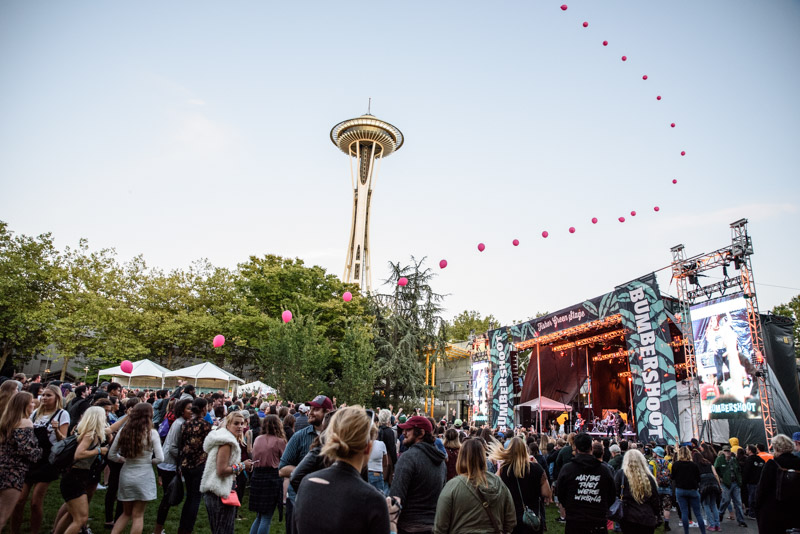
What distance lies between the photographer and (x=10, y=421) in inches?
171

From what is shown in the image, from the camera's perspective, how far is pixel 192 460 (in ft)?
16.8

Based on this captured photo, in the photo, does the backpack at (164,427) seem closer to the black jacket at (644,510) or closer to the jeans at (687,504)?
the black jacket at (644,510)

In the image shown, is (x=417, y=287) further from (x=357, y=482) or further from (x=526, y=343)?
(x=357, y=482)

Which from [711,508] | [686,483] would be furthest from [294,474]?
[711,508]

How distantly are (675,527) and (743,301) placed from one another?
267 inches

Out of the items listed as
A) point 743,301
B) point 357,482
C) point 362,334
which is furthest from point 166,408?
point 362,334

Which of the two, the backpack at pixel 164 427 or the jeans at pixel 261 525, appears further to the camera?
the backpack at pixel 164 427

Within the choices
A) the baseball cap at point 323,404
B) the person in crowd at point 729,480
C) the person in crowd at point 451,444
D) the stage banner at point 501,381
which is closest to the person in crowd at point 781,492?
the person in crowd at point 451,444

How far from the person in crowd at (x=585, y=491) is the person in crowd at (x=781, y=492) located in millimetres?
2026

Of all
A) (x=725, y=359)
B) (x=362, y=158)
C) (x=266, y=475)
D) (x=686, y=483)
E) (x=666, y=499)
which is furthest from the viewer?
(x=362, y=158)

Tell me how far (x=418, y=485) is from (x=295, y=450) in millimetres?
1218

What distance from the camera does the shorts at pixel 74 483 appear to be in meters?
4.61

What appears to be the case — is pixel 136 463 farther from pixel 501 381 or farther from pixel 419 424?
pixel 501 381

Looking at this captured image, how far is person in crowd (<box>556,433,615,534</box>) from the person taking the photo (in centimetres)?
445
